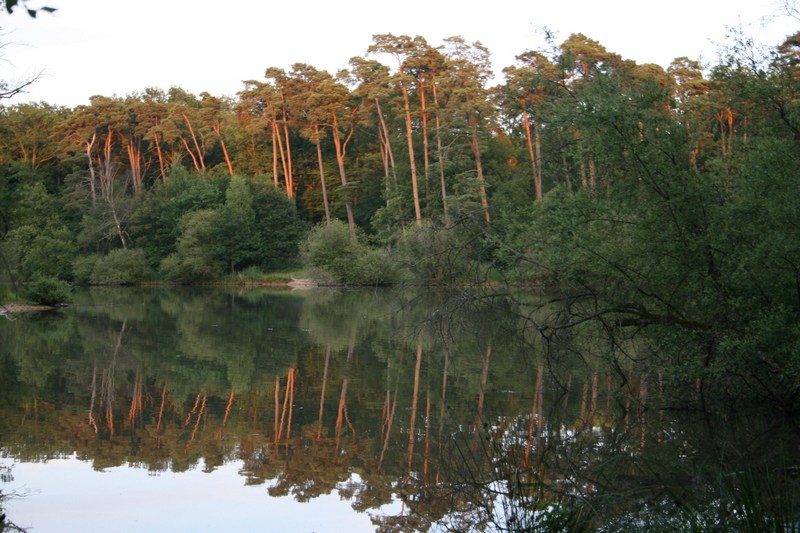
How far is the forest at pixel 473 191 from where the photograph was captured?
8938 mm

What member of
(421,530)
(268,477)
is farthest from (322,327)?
(421,530)

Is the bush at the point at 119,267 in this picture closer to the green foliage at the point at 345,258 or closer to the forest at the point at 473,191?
the forest at the point at 473,191

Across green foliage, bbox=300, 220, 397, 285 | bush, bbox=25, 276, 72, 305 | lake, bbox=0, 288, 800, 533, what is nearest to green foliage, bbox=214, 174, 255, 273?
green foliage, bbox=300, 220, 397, 285

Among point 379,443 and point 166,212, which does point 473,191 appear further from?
point 379,443

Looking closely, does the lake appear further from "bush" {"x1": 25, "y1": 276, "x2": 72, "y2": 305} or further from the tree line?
the tree line

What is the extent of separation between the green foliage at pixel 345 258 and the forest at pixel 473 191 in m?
0.10

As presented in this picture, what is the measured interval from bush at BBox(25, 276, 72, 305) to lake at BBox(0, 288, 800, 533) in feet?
33.2

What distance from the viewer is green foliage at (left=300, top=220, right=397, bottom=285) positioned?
40156 mm

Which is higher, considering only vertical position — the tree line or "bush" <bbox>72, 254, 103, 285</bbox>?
the tree line

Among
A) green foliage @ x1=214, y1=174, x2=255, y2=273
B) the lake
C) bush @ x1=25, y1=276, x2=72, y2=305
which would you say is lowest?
the lake

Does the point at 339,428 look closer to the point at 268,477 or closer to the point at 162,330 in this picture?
the point at 268,477

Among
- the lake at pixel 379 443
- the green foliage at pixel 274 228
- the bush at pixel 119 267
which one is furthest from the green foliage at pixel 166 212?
the lake at pixel 379 443

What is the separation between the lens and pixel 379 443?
8.93 meters

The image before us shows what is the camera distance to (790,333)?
8.23 m
